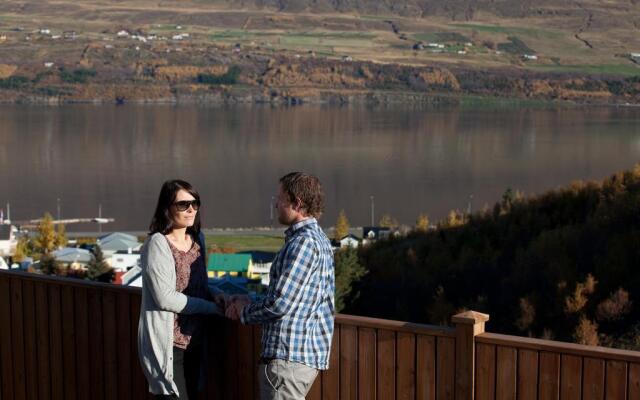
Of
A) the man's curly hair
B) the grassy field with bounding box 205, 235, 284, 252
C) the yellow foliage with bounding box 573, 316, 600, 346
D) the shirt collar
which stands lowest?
the grassy field with bounding box 205, 235, 284, 252

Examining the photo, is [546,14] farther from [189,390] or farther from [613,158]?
[189,390]

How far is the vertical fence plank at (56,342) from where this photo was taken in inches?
134

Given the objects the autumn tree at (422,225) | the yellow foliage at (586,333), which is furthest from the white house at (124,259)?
the yellow foliage at (586,333)

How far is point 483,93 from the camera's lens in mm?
92562

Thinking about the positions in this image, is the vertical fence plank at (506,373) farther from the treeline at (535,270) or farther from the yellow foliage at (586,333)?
the yellow foliage at (586,333)

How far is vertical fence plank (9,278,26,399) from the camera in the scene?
11.6ft

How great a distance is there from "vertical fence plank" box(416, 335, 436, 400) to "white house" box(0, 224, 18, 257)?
852 inches

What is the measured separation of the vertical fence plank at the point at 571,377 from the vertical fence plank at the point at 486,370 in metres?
0.18

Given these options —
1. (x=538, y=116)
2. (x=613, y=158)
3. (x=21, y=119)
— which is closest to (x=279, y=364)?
(x=613, y=158)

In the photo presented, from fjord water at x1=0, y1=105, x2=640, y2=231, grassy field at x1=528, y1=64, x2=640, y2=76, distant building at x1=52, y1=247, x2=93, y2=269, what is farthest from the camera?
grassy field at x1=528, y1=64, x2=640, y2=76

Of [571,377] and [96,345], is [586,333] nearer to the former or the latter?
[96,345]

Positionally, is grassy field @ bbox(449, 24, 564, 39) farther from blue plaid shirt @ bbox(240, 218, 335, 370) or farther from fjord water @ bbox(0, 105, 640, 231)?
blue plaid shirt @ bbox(240, 218, 335, 370)

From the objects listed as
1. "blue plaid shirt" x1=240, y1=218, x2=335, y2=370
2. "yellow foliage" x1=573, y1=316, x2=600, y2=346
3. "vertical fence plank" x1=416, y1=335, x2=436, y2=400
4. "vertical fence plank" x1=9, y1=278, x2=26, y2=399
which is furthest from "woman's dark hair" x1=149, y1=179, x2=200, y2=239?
"yellow foliage" x1=573, y1=316, x2=600, y2=346

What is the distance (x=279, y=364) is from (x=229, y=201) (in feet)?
104
